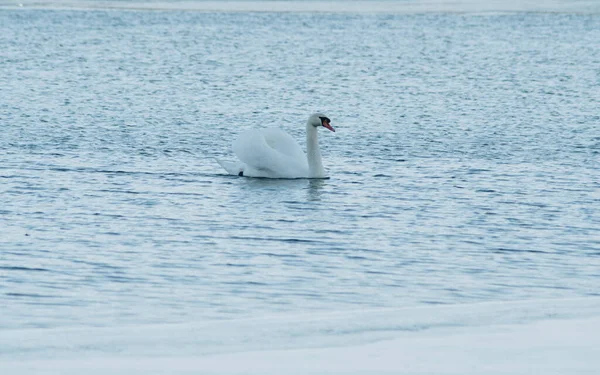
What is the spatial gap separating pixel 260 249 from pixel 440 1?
82.0 m

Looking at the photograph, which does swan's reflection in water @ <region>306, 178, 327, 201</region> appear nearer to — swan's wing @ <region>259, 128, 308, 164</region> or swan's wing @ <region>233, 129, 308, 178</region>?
swan's wing @ <region>233, 129, 308, 178</region>

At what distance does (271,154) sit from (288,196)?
3.65ft

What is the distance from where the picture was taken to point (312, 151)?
632 inches

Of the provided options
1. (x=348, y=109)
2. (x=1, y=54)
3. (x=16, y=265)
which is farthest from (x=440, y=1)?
(x=16, y=265)

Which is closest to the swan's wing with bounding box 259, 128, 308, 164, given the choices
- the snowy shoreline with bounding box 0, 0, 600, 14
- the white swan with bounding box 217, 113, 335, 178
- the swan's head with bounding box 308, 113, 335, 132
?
the white swan with bounding box 217, 113, 335, 178

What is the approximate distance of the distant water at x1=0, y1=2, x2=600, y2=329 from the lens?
32.3 ft

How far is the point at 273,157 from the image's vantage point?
15.8 metres

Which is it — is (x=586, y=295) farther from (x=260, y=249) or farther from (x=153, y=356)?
(x=153, y=356)

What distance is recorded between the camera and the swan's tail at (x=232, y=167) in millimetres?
16203

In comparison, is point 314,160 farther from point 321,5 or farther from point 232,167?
point 321,5

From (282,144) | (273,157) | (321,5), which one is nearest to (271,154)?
(273,157)

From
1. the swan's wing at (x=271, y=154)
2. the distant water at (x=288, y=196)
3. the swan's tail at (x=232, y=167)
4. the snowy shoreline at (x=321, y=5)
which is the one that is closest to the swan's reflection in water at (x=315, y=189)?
the distant water at (x=288, y=196)

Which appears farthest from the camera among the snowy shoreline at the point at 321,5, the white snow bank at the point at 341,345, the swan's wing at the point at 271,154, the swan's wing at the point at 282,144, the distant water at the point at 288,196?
the snowy shoreline at the point at 321,5

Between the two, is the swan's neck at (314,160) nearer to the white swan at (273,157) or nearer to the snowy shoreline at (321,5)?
the white swan at (273,157)
